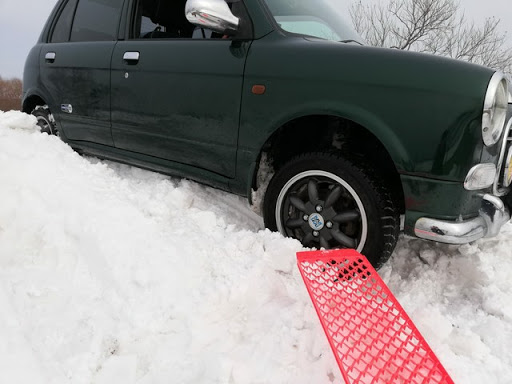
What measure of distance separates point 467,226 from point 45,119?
3751 millimetres

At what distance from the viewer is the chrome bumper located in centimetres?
173

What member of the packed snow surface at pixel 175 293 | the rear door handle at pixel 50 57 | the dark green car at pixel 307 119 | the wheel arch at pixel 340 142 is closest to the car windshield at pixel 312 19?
the dark green car at pixel 307 119

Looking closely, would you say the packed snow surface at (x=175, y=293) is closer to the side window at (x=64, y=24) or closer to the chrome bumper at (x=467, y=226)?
the chrome bumper at (x=467, y=226)

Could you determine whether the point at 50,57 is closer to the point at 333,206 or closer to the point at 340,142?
the point at 340,142

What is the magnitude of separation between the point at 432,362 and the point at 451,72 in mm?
1225

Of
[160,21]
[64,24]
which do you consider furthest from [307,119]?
[64,24]

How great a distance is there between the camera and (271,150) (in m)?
2.26

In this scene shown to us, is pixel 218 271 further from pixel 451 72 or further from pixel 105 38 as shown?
pixel 105 38

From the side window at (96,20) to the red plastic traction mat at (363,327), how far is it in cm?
247

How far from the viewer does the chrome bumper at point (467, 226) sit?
1727mm

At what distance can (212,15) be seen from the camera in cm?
203

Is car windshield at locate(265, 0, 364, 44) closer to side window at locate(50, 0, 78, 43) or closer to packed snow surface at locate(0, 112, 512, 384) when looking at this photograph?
packed snow surface at locate(0, 112, 512, 384)

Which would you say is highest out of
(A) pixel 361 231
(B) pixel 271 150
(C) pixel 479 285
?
(B) pixel 271 150

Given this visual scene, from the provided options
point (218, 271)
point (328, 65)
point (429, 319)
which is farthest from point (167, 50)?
point (429, 319)
